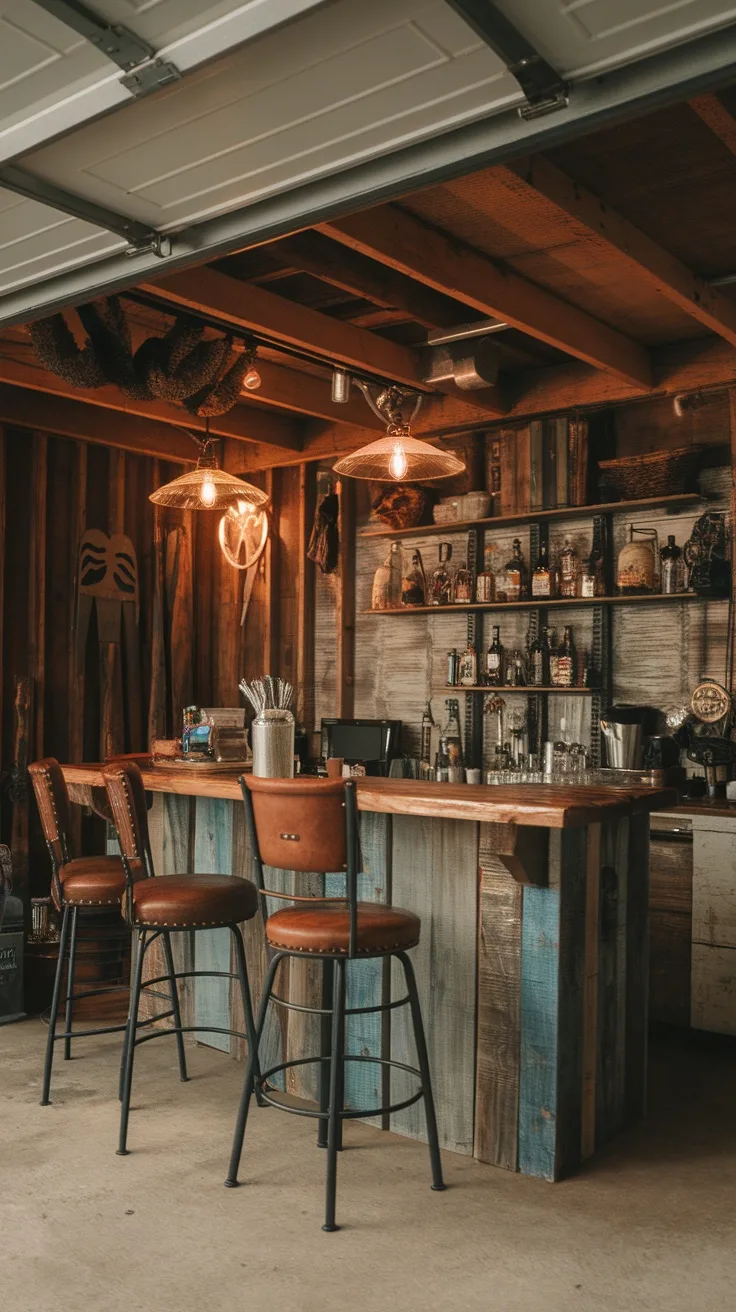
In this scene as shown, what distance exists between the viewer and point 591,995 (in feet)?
10.7

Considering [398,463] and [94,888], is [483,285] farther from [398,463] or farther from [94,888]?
[94,888]

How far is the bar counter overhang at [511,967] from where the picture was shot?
10.2 ft

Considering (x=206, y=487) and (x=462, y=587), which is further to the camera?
(x=462, y=587)

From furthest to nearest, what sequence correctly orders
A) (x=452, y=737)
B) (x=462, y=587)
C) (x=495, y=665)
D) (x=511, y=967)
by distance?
(x=452, y=737)
(x=462, y=587)
(x=495, y=665)
(x=511, y=967)

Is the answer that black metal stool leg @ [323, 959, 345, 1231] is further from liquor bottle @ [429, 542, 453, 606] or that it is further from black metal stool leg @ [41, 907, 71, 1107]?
liquor bottle @ [429, 542, 453, 606]

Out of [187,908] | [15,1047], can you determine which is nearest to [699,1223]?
[187,908]

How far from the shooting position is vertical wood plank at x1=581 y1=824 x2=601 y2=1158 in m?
3.23

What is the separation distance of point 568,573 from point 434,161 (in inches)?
130

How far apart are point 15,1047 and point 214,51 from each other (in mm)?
3685

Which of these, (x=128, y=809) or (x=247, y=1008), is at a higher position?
(x=128, y=809)

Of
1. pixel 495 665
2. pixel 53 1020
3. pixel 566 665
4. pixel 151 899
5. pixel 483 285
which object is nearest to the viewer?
pixel 151 899

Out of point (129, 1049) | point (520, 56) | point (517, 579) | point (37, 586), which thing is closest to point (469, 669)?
point (517, 579)

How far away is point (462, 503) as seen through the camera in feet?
19.3

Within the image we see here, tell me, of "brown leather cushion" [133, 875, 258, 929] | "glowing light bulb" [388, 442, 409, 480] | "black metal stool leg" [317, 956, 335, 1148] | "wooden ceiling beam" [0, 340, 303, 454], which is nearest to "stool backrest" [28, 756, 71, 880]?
"brown leather cushion" [133, 875, 258, 929]
